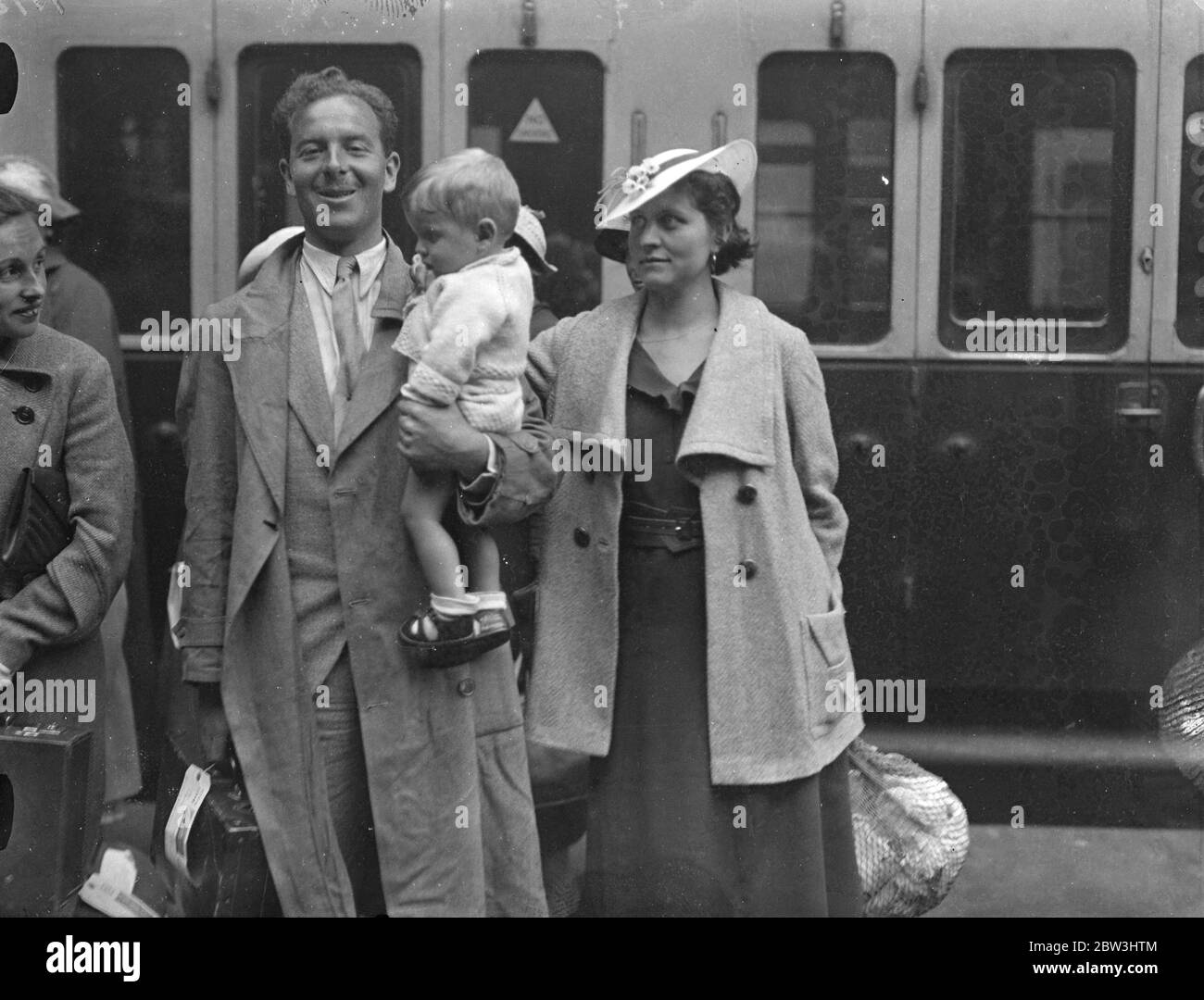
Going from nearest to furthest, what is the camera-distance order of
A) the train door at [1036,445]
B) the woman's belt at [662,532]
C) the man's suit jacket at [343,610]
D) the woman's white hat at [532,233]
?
the man's suit jacket at [343,610] < the woman's belt at [662,532] < the woman's white hat at [532,233] < the train door at [1036,445]

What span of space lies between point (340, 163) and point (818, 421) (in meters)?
1.22

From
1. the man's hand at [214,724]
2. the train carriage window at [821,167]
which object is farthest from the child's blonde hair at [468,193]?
the man's hand at [214,724]

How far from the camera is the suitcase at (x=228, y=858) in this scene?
11.0 ft

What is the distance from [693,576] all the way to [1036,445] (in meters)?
1.25

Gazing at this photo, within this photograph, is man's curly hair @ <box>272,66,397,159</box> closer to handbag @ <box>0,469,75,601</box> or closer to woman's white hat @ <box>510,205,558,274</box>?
woman's white hat @ <box>510,205,558,274</box>

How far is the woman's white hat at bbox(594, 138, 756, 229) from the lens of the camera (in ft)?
11.2

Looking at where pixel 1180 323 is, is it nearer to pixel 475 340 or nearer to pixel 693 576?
pixel 693 576

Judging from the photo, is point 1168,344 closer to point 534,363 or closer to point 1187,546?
point 1187,546

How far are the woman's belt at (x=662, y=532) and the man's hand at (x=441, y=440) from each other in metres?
0.41

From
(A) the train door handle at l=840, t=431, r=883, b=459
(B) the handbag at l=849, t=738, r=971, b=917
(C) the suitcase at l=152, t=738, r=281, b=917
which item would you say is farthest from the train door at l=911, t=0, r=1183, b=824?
(C) the suitcase at l=152, t=738, r=281, b=917

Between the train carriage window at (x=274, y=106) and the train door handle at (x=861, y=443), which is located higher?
the train carriage window at (x=274, y=106)

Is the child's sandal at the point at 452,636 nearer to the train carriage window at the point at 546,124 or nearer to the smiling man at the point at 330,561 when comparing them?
the smiling man at the point at 330,561
